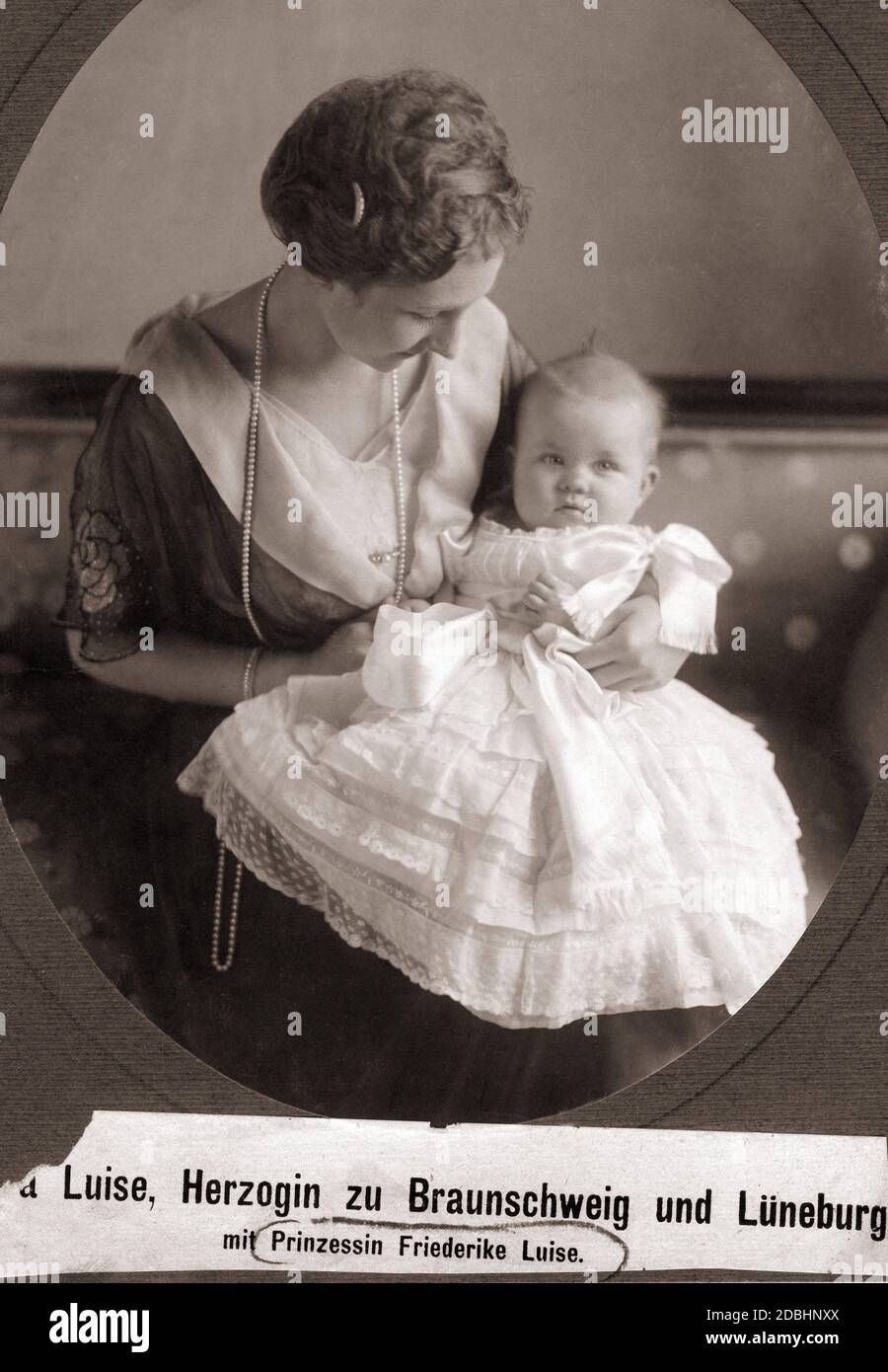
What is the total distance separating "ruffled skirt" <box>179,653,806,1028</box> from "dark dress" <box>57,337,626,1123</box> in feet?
0.14

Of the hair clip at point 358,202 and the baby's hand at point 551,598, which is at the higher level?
the hair clip at point 358,202

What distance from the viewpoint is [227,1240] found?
1732mm

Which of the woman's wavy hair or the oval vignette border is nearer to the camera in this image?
the woman's wavy hair

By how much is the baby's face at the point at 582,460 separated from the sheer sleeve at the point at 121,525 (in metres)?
0.42

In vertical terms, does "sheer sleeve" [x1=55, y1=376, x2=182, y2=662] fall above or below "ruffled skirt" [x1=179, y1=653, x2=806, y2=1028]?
above

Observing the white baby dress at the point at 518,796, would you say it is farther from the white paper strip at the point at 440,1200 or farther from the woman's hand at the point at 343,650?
the white paper strip at the point at 440,1200

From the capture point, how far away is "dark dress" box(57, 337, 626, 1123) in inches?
65.7

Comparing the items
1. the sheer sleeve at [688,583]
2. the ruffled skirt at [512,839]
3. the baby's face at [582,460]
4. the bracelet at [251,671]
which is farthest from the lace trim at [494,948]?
the baby's face at [582,460]

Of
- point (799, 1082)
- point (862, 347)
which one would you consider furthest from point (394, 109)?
point (799, 1082)

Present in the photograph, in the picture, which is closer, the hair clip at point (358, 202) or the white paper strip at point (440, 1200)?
the hair clip at point (358, 202)

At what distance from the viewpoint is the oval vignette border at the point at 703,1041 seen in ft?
5.72

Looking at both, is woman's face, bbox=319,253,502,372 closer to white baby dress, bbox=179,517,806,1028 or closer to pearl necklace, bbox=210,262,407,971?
pearl necklace, bbox=210,262,407,971

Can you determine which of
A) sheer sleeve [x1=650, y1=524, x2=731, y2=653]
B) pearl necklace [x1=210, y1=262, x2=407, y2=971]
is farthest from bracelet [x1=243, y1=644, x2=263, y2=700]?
sheer sleeve [x1=650, y1=524, x2=731, y2=653]
